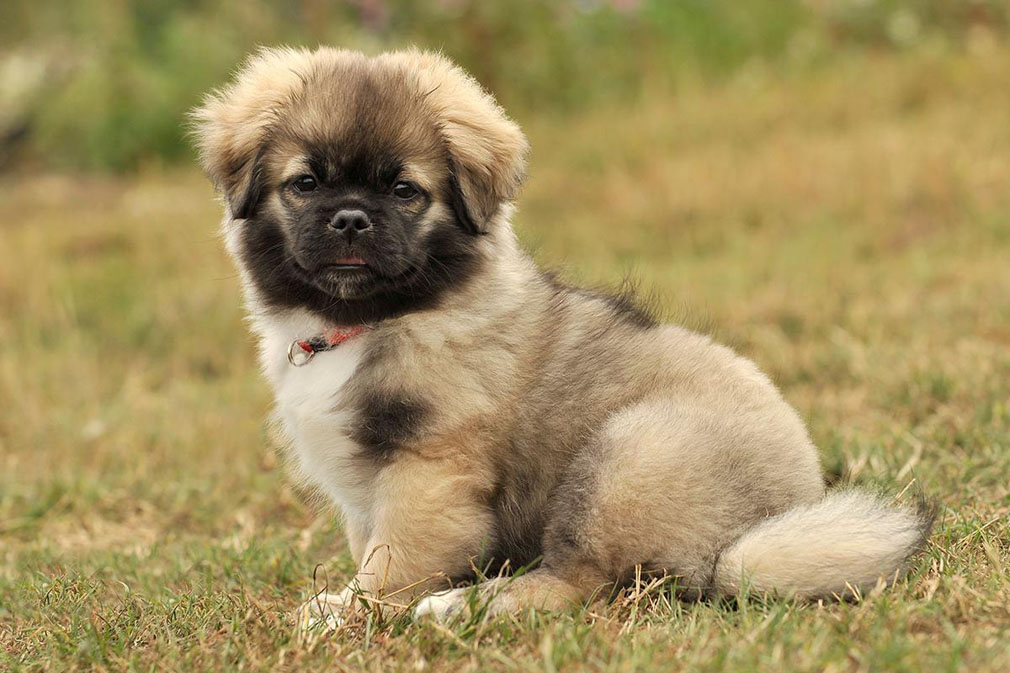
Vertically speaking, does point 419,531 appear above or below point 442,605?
above

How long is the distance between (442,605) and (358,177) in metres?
1.13

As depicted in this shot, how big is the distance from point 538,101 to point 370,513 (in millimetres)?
8087

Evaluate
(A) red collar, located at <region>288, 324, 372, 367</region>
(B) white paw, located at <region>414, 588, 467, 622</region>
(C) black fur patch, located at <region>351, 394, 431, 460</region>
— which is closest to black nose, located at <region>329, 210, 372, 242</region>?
(A) red collar, located at <region>288, 324, 372, 367</region>

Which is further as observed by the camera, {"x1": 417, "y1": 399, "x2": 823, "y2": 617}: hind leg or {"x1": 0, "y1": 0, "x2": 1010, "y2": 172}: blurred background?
{"x1": 0, "y1": 0, "x2": 1010, "y2": 172}: blurred background

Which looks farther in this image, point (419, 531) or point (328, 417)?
point (328, 417)

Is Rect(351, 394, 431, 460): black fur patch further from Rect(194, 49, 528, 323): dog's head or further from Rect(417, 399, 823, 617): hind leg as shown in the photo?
Rect(417, 399, 823, 617): hind leg

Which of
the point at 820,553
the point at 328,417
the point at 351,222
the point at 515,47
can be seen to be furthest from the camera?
the point at 515,47

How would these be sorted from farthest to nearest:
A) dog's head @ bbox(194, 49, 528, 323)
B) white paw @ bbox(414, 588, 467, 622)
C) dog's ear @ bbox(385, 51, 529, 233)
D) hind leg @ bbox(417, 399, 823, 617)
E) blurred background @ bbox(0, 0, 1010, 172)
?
1. blurred background @ bbox(0, 0, 1010, 172)
2. dog's ear @ bbox(385, 51, 529, 233)
3. dog's head @ bbox(194, 49, 528, 323)
4. hind leg @ bbox(417, 399, 823, 617)
5. white paw @ bbox(414, 588, 467, 622)

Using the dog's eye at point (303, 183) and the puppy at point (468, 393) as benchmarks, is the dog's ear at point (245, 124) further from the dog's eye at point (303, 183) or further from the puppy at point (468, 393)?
the dog's eye at point (303, 183)

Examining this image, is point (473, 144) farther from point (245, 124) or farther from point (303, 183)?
point (245, 124)

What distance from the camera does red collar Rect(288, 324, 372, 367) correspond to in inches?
128

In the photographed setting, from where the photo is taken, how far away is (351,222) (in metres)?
3.02

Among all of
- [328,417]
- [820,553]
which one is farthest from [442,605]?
[820,553]

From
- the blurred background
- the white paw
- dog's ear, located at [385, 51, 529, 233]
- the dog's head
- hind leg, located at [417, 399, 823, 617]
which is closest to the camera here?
the white paw
